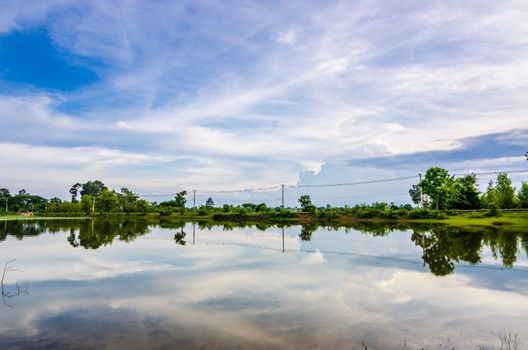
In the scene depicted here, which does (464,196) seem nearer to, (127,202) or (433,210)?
(433,210)

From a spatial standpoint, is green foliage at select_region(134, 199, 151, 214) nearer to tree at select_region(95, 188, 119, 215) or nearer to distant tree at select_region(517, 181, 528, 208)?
tree at select_region(95, 188, 119, 215)

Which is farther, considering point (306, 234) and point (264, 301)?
point (306, 234)

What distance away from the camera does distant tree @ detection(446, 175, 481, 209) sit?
59.9m

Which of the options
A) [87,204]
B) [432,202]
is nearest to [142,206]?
[87,204]

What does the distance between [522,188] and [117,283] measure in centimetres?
6516

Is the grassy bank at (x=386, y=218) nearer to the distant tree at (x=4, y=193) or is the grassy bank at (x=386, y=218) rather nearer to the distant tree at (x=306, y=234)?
the distant tree at (x=306, y=234)

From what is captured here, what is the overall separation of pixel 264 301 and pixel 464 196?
59657 mm

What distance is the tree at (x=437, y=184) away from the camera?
58.4 m

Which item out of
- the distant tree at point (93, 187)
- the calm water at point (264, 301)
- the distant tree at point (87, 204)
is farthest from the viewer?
the distant tree at point (93, 187)

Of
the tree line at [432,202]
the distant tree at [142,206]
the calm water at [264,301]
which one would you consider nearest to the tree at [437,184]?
the tree line at [432,202]

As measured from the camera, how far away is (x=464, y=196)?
60719 millimetres

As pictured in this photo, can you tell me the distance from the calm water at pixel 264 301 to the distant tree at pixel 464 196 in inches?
1610

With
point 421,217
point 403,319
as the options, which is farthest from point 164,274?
point 421,217

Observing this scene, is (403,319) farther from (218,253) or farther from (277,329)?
(218,253)
